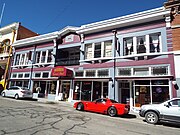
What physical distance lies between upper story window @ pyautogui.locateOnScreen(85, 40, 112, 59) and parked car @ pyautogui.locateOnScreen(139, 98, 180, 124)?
344 inches

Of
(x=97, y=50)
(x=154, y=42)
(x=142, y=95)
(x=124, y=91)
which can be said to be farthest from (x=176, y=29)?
(x=97, y=50)

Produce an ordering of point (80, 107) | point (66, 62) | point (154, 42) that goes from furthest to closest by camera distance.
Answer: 1. point (66, 62)
2. point (154, 42)
3. point (80, 107)

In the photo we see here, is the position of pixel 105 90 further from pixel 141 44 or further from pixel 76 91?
pixel 141 44

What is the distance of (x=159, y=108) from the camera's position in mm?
9078

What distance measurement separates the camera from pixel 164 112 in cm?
883

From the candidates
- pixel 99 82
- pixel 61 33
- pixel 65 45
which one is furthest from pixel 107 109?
pixel 61 33

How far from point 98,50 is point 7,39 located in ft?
70.4

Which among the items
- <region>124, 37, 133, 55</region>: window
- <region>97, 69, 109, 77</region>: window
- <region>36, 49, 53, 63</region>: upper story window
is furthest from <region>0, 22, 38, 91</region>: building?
<region>124, 37, 133, 55</region>: window

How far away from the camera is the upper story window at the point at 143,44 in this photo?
1458 centimetres

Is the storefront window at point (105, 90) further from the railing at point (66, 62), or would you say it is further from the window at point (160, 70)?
the window at point (160, 70)

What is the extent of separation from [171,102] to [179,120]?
1.11 m

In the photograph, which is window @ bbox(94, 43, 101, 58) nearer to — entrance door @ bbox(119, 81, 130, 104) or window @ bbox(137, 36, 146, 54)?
entrance door @ bbox(119, 81, 130, 104)

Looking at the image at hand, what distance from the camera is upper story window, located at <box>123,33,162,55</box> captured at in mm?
14578

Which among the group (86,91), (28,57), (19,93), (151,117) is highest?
(28,57)
